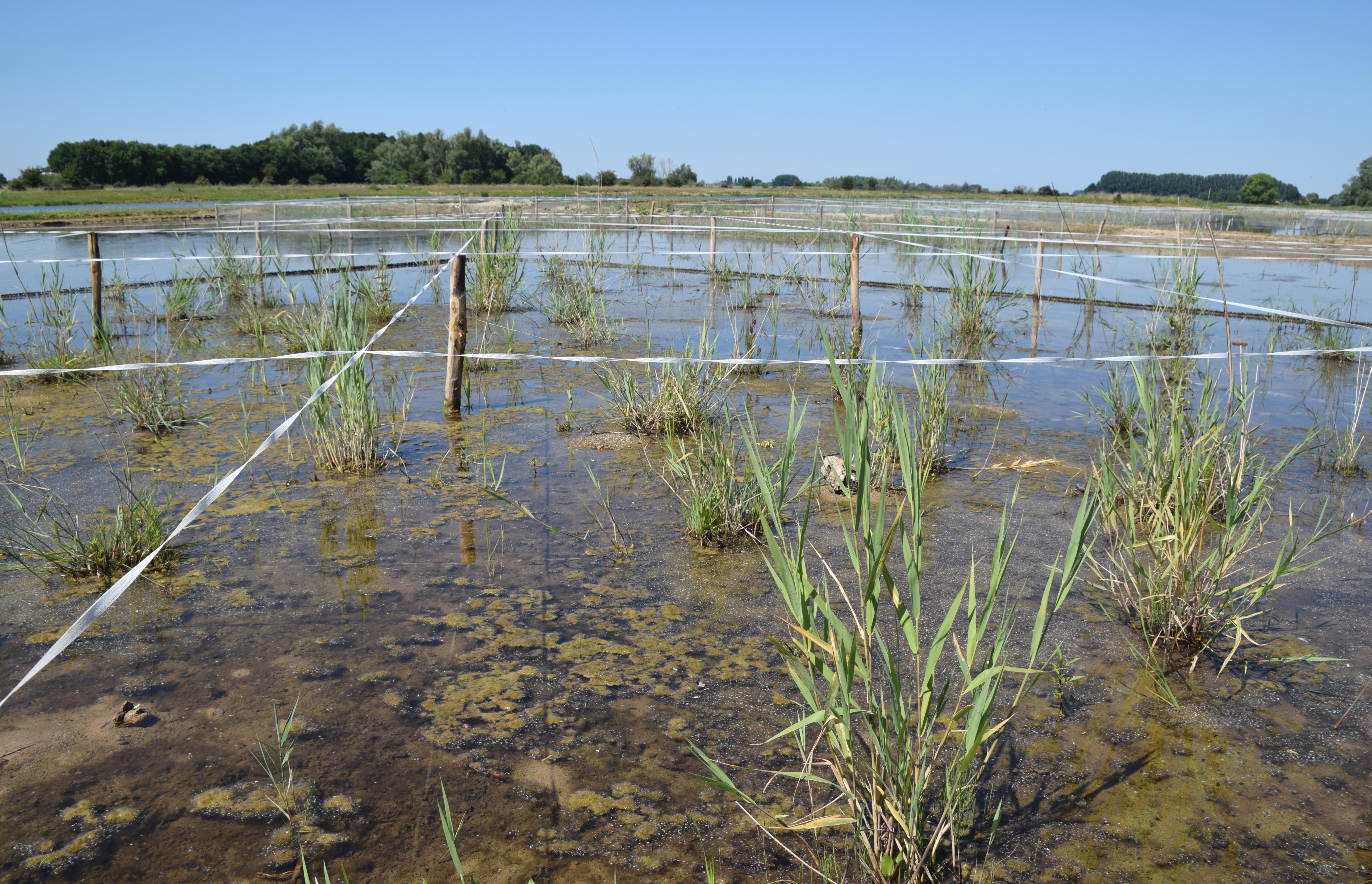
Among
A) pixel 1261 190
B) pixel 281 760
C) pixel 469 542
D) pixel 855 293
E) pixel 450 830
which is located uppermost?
pixel 1261 190

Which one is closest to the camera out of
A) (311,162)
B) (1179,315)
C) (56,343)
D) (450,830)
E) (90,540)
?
(450,830)

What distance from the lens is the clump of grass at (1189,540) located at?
2467 mm

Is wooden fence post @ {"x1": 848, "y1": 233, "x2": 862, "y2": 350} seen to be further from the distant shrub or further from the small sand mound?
the distant shrub

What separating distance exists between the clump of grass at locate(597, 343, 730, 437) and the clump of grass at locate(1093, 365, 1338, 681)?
6.60ft

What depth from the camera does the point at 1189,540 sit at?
2453 millimetres

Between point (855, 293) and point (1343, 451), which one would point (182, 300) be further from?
point (1343, 451)

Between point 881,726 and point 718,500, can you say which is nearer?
point 881,726

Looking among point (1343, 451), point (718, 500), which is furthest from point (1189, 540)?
point (1343, 451)

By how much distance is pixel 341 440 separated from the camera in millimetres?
3939

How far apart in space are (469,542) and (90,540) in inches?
50.0

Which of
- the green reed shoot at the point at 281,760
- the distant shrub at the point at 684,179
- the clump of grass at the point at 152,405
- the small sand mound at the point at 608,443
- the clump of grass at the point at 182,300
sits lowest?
the green reed shoot at the point at 281,760

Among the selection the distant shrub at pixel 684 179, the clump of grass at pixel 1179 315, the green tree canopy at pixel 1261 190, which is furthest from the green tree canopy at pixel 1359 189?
the clump of grass at pixel 1179 315

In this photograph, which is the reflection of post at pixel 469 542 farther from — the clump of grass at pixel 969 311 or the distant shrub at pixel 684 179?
the distant shrub at pixel 684 179

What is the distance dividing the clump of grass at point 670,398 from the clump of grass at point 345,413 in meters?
1.16
